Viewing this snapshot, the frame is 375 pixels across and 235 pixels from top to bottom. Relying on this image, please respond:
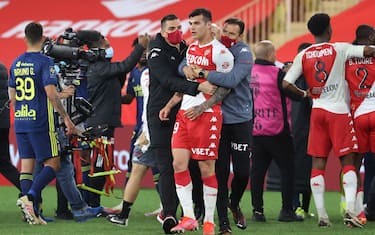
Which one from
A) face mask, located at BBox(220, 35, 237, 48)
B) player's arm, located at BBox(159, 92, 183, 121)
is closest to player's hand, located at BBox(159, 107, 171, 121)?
player's arm, located at BBox(159, 92, 183, 121)

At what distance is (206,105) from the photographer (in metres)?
9.66

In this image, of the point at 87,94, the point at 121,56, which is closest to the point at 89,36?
the point at 87,94

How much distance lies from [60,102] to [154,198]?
4254mm

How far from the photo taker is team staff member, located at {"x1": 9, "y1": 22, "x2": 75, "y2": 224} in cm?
1105

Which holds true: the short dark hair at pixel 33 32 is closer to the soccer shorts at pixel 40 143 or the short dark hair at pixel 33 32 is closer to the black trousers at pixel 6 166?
the soccer shorts at pixel 40 143

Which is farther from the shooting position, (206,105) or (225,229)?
(225,229)

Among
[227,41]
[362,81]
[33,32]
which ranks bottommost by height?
[362,81]

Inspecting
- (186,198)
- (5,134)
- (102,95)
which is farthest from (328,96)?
(5,134)

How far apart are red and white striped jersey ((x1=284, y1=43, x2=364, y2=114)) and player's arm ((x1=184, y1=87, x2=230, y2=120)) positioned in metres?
1.64

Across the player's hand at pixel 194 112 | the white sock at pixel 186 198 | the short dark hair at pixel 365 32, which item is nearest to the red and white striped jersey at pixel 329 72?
the short dark hair at pixel 365 32

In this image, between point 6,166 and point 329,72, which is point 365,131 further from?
point 6,166

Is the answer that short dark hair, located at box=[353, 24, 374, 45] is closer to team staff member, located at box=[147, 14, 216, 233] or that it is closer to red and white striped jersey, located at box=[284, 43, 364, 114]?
red and white striped jersey, located at box=[284, 43, 364, 114]

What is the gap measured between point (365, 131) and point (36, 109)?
3413 mm

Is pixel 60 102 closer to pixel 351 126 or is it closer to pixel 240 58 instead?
pixel 240 58
